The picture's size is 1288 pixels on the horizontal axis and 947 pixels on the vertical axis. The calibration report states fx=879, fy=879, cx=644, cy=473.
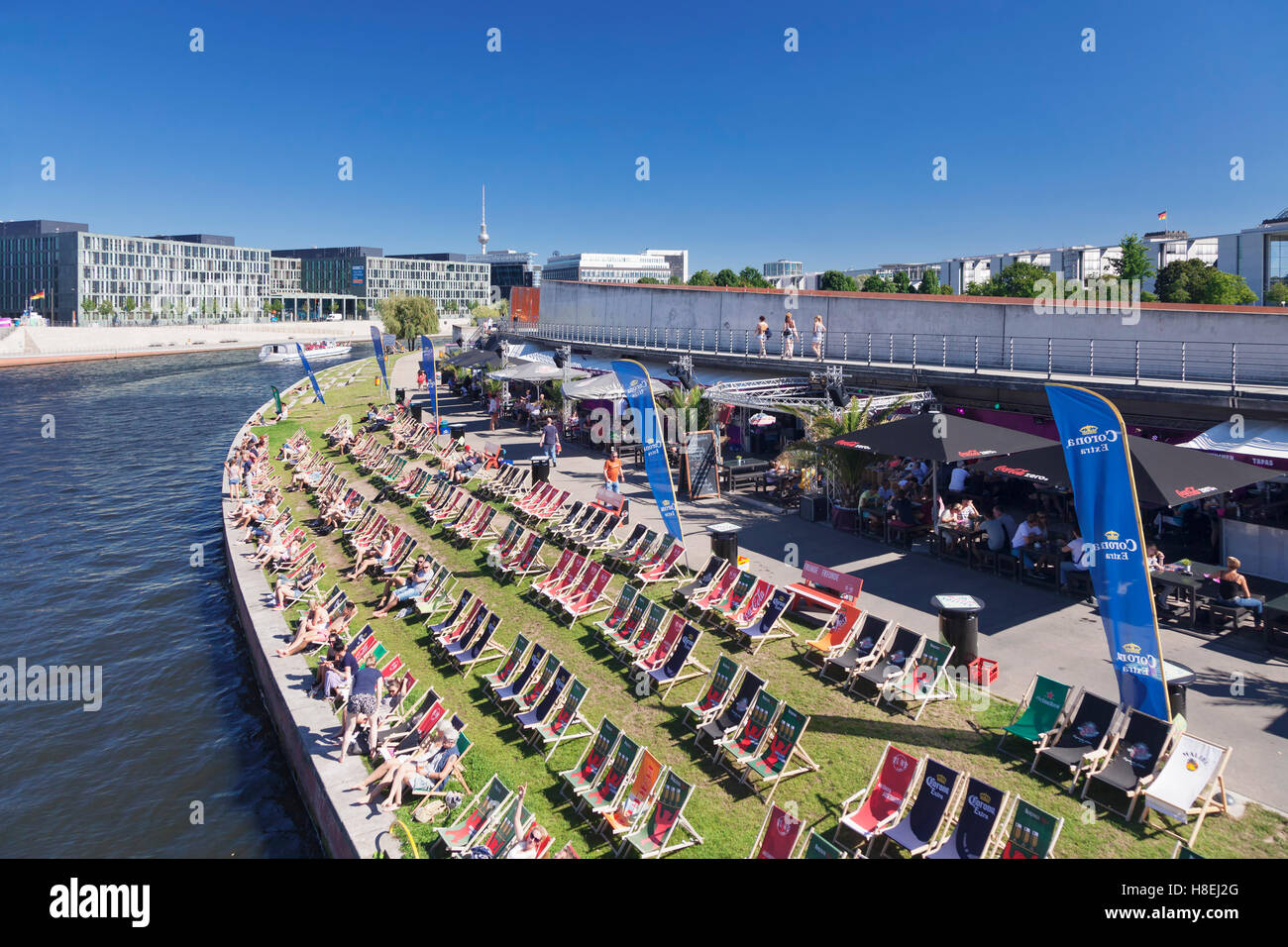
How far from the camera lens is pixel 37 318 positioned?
11519 centimetres

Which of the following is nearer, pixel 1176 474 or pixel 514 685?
pixel 514 685

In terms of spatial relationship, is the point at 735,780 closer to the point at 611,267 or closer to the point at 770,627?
the point at 770,627

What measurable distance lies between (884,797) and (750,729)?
170cm

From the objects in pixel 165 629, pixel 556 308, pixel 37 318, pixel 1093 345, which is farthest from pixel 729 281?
pixel 37 318

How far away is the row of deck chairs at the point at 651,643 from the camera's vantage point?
10586 millimetres

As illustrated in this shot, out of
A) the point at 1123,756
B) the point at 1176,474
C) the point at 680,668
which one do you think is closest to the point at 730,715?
the point at 680,668

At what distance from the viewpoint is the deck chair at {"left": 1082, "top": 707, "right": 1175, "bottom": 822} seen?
7438mm

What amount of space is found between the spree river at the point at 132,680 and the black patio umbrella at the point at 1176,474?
35.2ft

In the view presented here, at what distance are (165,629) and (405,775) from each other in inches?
423

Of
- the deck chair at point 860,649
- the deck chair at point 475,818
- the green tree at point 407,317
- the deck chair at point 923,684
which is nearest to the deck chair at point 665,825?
the deck chair at point 475,818

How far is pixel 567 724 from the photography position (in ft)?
31.3

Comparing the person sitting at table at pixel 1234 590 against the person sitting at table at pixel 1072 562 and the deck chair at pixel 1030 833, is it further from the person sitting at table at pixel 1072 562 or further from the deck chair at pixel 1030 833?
the deck chair at pixel 1030 833

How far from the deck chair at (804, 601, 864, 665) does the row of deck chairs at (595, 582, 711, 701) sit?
136 centimetres
